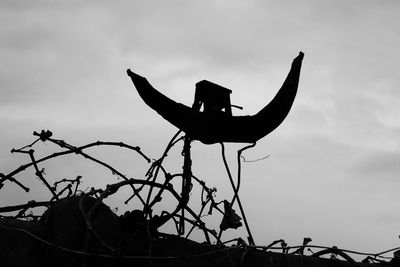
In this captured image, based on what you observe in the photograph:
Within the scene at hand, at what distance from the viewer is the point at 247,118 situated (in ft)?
9.85

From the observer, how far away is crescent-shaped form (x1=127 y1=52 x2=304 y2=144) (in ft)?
9.68

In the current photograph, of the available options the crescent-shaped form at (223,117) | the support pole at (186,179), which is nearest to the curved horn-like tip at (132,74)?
the crescent-shaped form at (223,117)

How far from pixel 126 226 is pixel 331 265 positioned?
41.4 inches

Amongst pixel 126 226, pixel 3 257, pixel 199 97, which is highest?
pixel 199 97

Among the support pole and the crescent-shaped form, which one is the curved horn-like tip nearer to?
the crescent-shaped form

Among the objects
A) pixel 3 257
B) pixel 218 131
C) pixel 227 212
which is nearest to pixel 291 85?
pixel 218 131

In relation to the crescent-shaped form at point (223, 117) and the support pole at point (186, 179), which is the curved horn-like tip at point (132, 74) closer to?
the crescent-shaped form at point (223, 117)

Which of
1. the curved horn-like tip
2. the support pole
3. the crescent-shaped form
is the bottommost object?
the support pole

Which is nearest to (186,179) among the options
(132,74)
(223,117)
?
(223,117)

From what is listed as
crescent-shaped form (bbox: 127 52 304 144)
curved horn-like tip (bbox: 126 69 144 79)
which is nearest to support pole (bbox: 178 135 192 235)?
crescent-shaped form (bbox: 127 52 304 144)

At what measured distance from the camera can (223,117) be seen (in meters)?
3.09

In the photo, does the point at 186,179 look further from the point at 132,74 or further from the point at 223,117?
the point at 132,74

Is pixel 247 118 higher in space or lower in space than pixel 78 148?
higher

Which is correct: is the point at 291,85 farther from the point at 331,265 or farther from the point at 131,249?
the point at 131,249
